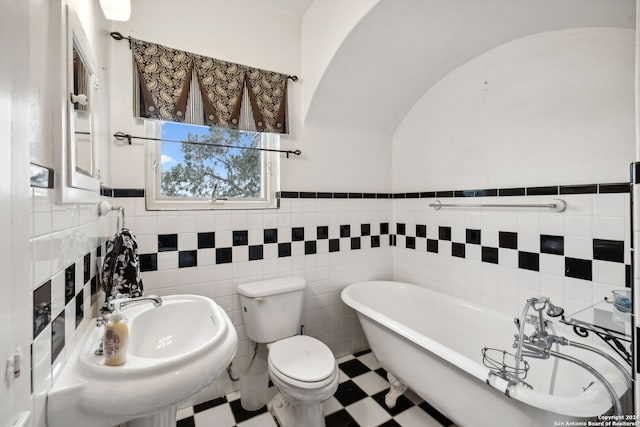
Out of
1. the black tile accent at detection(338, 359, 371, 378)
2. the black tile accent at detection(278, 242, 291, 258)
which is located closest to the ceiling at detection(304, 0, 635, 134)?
the black tile accent at detection(278, 242, 291, 258)

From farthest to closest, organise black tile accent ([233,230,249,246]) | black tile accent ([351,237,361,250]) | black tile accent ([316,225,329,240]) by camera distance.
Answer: black tile accent ([351,237,361,250]), black tile accent ([316,225,329,240]), black tile accent ([233,230,249,246])

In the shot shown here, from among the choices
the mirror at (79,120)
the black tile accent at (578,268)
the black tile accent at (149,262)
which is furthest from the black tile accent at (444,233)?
the mirror at (79,120)

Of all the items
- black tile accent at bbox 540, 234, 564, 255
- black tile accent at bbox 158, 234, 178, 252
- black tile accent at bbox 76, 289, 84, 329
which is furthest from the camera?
black tile accent at bbox 158, 234, 178, 252

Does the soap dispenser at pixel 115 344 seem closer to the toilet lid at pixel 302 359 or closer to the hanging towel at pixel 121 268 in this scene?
the hanging towel at pixel 121 268

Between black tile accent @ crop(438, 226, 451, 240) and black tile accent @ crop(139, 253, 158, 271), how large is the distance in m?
2.00

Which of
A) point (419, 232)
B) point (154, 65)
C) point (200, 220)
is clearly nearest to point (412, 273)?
point (419, 232)

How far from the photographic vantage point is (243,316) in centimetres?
184

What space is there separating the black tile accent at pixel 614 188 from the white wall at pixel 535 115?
0.12ft

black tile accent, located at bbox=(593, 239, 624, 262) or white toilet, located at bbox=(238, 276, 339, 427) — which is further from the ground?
black tile accent, located at bbox=(593, 239, 624, 262)

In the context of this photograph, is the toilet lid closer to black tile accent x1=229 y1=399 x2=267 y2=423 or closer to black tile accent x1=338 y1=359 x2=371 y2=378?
black tile accent x1=229 y1=399 x2=267 y2=423

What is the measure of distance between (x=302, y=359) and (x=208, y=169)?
1345 millimetres

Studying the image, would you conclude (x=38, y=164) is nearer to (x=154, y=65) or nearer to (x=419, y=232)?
(x=154, y=65)

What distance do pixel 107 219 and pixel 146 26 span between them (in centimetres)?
114

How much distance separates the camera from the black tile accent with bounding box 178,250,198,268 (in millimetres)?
1720
